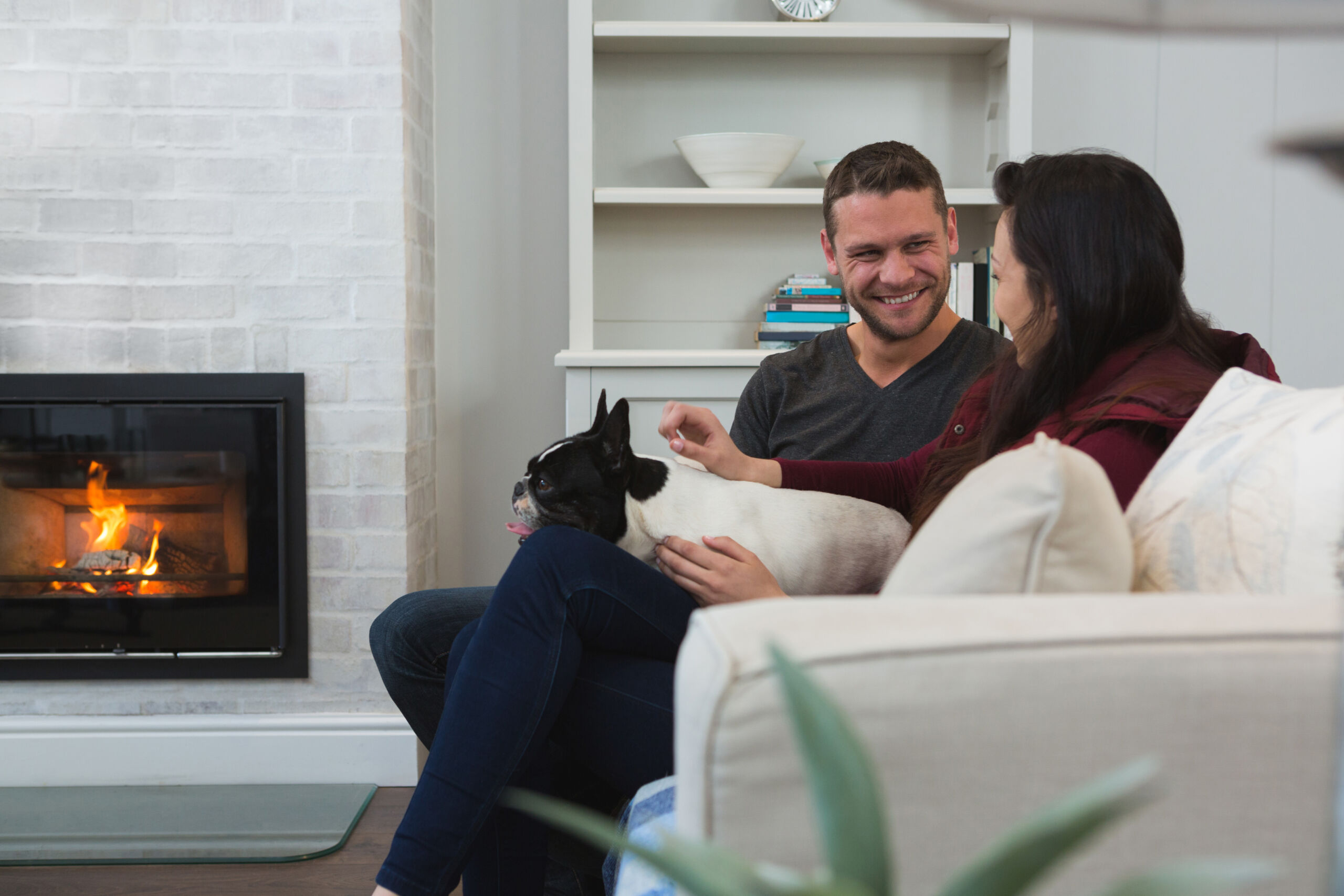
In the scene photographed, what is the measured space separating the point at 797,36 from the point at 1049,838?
8.42 ft

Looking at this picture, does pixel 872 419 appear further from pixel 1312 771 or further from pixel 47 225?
pixel 47 225

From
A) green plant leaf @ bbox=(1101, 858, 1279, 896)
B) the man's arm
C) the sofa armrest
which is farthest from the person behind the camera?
the man's arm

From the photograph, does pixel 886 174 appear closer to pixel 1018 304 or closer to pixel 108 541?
pixel 1018 304

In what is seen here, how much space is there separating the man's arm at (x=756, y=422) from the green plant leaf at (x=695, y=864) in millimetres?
1581

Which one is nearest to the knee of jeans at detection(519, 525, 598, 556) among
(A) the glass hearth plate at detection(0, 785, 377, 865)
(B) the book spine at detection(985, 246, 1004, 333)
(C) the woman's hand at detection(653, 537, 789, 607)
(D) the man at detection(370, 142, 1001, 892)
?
(C) the woman's hand at detection(653, 537, 789, 607)

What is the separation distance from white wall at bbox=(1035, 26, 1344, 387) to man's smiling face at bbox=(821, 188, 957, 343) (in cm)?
51

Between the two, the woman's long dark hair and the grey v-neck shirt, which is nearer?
the woman's long dark hair

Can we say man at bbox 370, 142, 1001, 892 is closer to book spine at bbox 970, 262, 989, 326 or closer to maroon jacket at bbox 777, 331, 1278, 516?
maroon jacket at bbox 777, 331, 1278, 516

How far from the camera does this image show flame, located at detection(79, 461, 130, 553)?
2.39m

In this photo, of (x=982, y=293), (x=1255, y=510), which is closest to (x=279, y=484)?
(x=982, y=293)

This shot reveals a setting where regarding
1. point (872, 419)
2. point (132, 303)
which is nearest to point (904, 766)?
point (872, 419)

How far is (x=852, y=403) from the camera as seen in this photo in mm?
1874

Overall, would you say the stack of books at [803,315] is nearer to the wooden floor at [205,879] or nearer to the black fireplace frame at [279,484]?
the black fireplace frame at [279,484]

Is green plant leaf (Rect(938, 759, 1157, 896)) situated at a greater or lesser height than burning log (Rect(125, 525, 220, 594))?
greater
